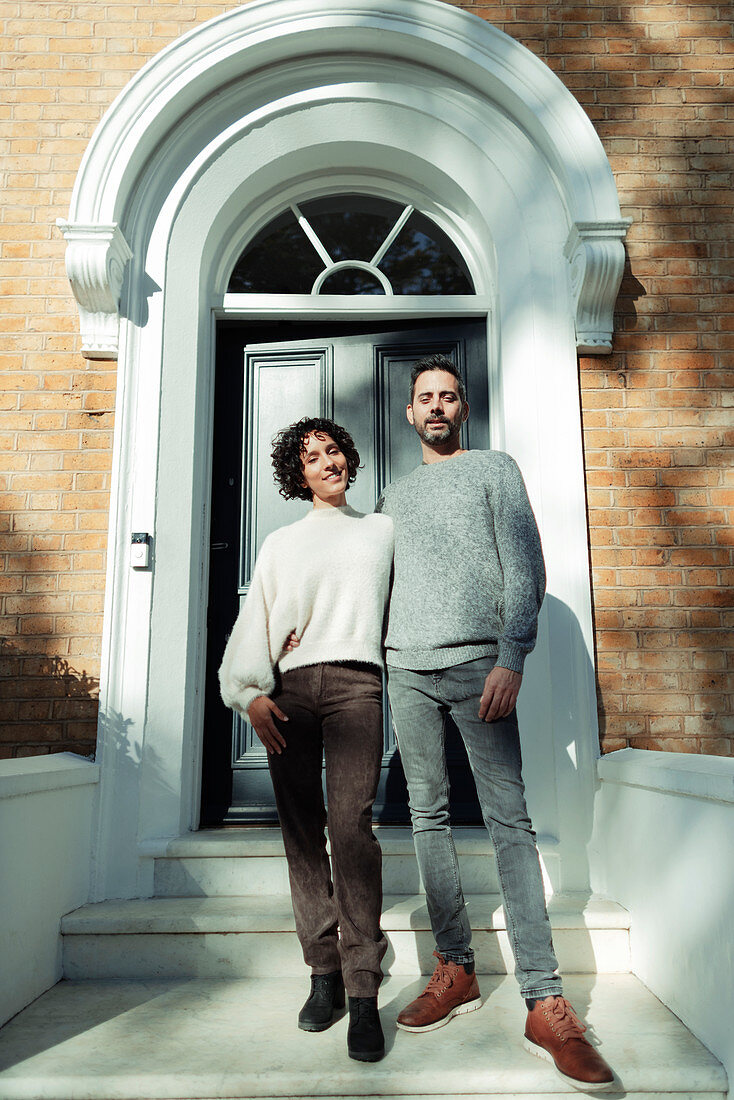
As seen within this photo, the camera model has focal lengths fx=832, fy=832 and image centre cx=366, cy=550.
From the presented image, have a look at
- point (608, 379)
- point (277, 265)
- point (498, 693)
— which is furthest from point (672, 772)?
point (277, 265)

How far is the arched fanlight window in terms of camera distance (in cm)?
407

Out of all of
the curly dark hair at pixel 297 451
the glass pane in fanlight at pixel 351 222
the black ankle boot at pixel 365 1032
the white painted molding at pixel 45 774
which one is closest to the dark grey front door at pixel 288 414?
the glass pane in fanlight at pixel 351 222

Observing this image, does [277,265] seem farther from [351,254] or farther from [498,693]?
[498,693]

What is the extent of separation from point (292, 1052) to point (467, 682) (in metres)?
1.05

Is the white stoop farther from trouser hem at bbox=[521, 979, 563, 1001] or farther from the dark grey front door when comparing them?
the dark grey front door

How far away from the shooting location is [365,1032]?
6.84 ft

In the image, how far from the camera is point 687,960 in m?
A: 2.33

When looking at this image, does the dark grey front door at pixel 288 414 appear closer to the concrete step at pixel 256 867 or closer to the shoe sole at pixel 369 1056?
the concrete step at pixel 256 867

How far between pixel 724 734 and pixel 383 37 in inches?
132

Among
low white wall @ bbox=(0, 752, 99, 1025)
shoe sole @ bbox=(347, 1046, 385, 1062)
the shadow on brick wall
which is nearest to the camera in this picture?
shoe sole @ bbox=(347, 1046, 385, 1062)

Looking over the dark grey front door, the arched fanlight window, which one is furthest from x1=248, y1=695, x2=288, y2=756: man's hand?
the arched fanlight window

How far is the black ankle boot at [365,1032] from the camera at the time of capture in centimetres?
207

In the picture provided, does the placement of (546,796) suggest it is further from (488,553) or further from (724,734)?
(488,553)

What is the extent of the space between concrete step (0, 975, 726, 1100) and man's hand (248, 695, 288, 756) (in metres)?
0.77
